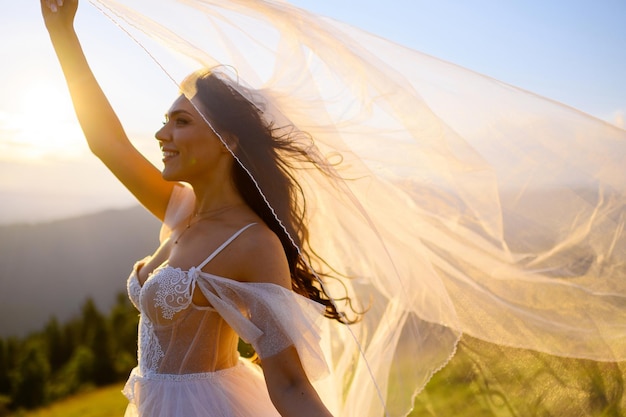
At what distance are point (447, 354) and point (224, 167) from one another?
3.56 ft

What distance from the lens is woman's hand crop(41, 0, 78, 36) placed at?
2.73m

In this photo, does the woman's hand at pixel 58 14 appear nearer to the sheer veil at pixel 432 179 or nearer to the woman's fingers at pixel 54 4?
the woman's fingers at pixel 54 4

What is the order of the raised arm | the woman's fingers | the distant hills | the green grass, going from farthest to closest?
the distant hills → the green grass → the raised arm → the woman's fingers

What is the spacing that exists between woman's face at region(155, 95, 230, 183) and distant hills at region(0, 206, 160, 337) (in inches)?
518

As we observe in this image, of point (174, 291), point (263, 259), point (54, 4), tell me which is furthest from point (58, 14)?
point (263, 259)

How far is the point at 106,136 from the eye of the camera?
2.93m

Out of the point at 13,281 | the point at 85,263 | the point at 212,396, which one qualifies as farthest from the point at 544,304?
the point at 85,263

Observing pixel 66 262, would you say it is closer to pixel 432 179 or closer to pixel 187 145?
pixel 187 145

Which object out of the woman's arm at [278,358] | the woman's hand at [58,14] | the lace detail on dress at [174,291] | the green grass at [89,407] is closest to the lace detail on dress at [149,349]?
the lace detail on dress at [174,291]

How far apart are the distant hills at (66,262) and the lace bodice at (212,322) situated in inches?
519

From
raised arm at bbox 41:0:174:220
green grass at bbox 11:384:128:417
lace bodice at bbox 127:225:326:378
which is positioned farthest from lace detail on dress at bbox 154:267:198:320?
green grass at bbox 11:384:128:417

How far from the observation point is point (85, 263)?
1848 centimetres

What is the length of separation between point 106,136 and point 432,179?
1.62 metres

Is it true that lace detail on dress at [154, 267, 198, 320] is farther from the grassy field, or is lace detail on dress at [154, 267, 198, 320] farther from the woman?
the grassy field
